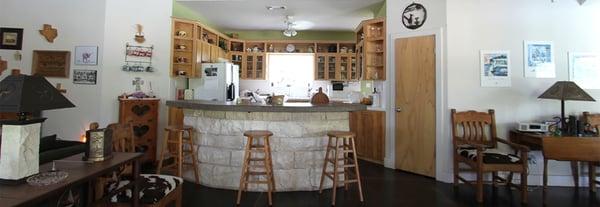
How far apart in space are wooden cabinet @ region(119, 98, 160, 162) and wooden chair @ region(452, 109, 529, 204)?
386 centimetres

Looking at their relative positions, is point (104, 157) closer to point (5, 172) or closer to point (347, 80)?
point (5, 172)

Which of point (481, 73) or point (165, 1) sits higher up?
point (165, 1)

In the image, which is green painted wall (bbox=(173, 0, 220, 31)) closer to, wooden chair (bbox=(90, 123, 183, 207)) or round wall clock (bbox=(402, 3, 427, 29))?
wooden chair (bbox=(90, 123, 183, 207))

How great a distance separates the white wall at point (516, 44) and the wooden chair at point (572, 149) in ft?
1.82

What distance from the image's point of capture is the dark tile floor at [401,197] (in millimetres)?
2805

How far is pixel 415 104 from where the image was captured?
12.6 feet

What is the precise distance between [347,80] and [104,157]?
5620 millimetres

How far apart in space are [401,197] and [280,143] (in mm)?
1353

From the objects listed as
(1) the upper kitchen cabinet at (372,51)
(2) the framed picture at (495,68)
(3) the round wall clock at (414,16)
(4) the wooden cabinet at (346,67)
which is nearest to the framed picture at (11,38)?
(1) the upper kitchen cabinet at (372,51)

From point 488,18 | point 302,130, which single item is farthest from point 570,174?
point 302,130

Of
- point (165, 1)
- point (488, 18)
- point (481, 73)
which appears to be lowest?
point (481, 73)

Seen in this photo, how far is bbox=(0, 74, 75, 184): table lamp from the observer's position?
1157 mm

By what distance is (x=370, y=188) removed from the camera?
3.25 metres

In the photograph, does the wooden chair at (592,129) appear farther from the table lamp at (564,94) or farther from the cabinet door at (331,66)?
the cabinet door at (331,66)
